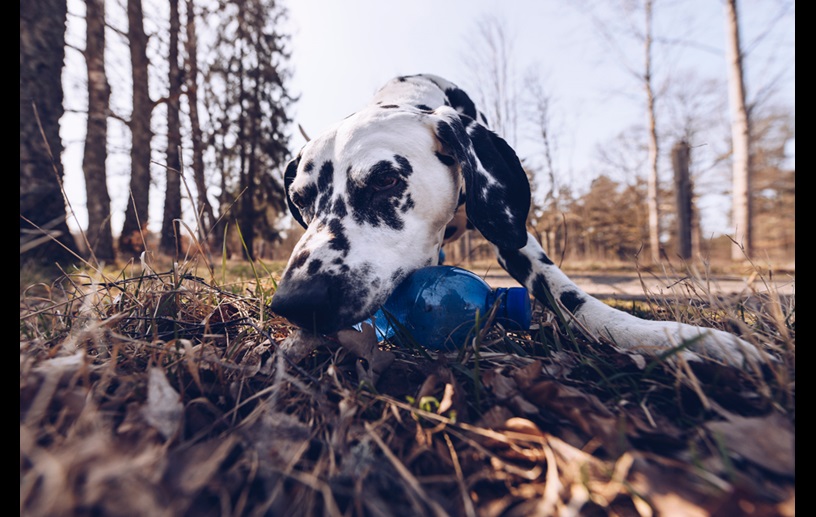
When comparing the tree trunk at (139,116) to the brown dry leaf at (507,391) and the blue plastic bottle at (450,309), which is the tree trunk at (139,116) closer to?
the blue plastic bottle at (450,309)

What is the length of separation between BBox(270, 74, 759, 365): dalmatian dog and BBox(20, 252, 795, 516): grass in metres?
0.37

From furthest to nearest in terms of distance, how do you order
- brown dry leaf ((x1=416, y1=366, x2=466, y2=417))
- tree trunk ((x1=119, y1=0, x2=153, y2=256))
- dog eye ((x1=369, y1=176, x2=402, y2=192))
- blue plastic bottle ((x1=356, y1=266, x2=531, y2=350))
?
tree trunk ((x1=119, y1=0, x2=153, y2=256)) → dog eye ((x1=369, y1=176, x2=402, y2=192)) → blue plastic bottle ((x1=356, y1=266, x2=531, y2=350)) → brown dry leaf ((x1=416, y1=366, x2=466, y2=417))

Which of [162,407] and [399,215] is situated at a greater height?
[399,215]

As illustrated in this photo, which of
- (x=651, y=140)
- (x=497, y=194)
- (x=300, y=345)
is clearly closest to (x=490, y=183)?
(x=497, y=194)

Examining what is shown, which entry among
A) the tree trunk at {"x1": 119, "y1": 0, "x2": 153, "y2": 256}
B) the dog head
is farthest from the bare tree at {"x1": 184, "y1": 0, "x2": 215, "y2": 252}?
the dog head

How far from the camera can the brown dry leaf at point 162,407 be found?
0.85 meters

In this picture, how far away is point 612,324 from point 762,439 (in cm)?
94

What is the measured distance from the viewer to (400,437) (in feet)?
3.05

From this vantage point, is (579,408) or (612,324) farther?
(612,324)

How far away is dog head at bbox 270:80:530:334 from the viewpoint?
5.62 ft

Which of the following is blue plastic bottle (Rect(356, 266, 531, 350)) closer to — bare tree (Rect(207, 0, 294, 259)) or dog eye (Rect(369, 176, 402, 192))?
dog eye (Rect(369, 176, 402, 192))

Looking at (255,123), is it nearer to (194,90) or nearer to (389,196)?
(194,90)
